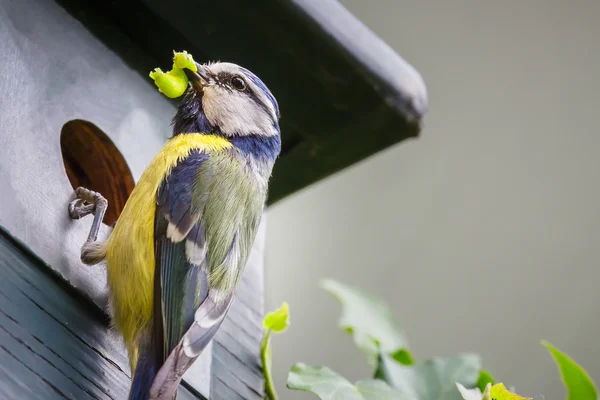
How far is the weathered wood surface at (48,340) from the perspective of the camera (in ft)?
3.79

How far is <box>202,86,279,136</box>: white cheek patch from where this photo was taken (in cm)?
172

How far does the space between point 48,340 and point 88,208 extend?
295 mm

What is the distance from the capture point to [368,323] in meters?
1.91

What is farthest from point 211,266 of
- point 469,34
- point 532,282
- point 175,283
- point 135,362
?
point 532,282

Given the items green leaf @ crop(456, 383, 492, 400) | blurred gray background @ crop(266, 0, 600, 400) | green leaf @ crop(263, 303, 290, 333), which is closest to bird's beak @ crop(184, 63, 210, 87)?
green leaf @ crop(263, 303, 290, 333)

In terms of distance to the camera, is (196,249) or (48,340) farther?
Result: (196,249)

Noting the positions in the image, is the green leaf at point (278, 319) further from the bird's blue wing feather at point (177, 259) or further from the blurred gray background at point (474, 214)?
the blurred gray background at point (474, 214)

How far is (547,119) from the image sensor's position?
3.23 m

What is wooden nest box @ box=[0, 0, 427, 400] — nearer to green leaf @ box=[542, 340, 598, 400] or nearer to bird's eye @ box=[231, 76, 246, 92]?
bird's eye @ box=[231, 76, 246, 92]

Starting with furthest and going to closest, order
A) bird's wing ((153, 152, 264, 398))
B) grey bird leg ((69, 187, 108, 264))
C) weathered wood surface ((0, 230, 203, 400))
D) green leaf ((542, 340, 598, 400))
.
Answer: green leaf ((542, 340, 598, 400)) < grey bird leg ((69, 187, 108, 264)) < bird's wing ((153, 152, 264, 398)) < weathered wood surface ((0, 230, 203, 400))

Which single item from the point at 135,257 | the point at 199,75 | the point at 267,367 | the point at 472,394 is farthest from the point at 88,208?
the point at 472,394

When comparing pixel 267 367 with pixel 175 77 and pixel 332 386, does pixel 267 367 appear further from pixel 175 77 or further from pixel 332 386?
pixel 175 77

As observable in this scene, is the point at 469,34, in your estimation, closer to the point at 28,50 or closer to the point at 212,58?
the point at 212,58

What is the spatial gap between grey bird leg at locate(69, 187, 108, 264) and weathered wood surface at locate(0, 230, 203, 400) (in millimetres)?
116
